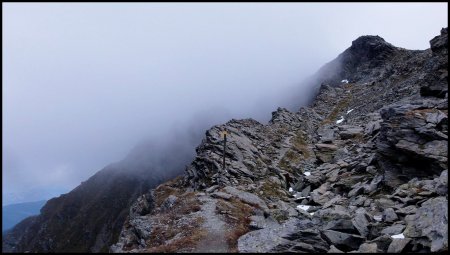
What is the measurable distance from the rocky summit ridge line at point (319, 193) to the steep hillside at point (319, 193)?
0.09m

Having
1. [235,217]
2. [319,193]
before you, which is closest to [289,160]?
[319,193]

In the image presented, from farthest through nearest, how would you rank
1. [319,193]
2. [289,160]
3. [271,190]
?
[289,160], [271,190], [319,193]

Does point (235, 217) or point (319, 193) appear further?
point (319, 193)

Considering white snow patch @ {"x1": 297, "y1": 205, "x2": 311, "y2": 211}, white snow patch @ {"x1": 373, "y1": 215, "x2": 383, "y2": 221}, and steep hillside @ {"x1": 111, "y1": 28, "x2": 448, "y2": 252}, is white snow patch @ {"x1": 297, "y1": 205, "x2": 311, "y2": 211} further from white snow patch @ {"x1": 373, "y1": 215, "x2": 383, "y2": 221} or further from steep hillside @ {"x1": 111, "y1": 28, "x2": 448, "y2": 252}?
white snow patch @ {"x1": 373, "y1": 215, "x2": 383, "y2": 221}

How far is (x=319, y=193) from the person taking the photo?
3666 centimetres

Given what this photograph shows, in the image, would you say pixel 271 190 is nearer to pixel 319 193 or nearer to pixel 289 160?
pixel 319 193

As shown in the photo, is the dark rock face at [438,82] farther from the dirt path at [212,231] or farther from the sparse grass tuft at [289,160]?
the dirt path at [212,231]

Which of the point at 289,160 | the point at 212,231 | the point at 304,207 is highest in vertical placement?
the point at 212,231

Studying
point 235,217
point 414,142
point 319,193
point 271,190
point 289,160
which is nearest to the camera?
point 235,217

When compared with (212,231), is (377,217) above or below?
below

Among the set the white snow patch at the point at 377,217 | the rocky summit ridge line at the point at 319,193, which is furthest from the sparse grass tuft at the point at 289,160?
the white snow patch at the point at 377,217

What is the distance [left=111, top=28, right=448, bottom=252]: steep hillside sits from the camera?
2438 centimetres

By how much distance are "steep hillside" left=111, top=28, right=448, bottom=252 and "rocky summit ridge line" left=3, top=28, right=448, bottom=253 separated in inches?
3.5

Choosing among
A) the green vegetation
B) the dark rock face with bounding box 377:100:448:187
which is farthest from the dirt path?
the dark rock face with bounding box 377:100:448:187
